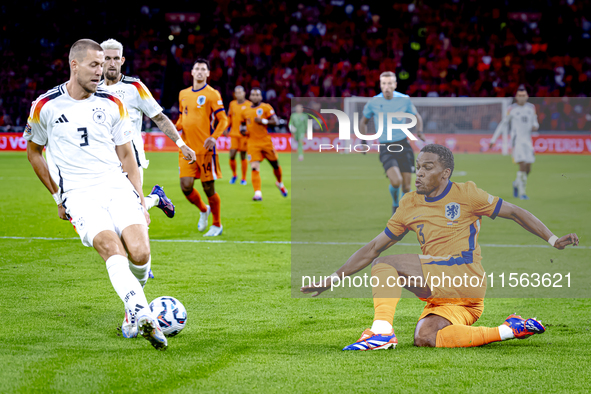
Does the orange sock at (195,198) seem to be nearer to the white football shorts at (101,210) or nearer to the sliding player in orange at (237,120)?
the white football shorts at (101,210)

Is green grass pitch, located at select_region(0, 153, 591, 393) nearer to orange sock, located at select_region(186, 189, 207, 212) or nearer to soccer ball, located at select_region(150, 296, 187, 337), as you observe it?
soccer ball, located at select_region(150, 296, 187, 337)

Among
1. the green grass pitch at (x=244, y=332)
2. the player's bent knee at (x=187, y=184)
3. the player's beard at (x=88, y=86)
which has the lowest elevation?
the green grass pitch at (x=244, y=332)

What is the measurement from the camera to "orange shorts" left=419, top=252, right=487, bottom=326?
4.20m

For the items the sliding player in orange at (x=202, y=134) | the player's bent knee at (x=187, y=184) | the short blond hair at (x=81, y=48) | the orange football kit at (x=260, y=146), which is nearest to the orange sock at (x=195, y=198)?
the sliding player in orange at (x=202, y=134)

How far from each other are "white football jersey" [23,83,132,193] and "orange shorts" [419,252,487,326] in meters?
2.06

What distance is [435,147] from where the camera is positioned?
422 cm

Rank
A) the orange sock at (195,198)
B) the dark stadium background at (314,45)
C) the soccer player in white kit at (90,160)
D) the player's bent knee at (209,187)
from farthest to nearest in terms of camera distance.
→ the dark stadium background at (314,45) → the orange sock at (195,198) → the player's bent knee at (209,187) → the soccer player in white kit at (90,160)

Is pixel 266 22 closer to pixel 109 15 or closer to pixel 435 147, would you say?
pixel 109 15

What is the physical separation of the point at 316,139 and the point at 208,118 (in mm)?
4171

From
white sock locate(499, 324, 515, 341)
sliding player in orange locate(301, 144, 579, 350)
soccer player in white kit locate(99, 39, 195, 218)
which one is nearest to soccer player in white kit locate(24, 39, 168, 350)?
sliding player in orange locate(301, 144, 579, 350)

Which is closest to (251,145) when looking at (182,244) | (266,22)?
(182,244)

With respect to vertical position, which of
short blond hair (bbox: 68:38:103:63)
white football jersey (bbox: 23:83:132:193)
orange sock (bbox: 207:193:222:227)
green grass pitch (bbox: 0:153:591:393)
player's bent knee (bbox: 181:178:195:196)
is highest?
short blond hair (bbox: 68:38:103:63)

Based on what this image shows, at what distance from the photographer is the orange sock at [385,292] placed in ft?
13.2

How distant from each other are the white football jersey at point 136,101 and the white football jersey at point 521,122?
6.33 m
